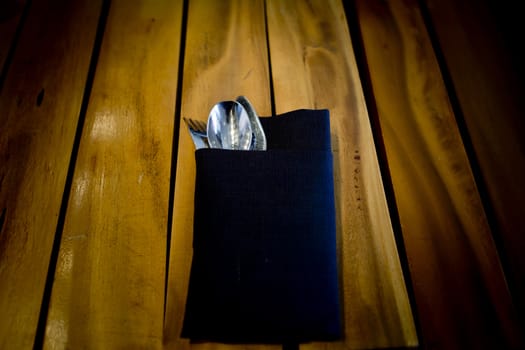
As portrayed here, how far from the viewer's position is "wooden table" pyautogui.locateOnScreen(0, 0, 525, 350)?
48 cm

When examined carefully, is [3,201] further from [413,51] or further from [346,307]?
[413,51]

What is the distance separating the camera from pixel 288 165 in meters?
0.47

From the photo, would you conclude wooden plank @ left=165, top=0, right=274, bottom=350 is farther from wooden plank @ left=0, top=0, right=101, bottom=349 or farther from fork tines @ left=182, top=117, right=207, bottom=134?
wooden plank @ left=0, top=0, right=101, bottom=349

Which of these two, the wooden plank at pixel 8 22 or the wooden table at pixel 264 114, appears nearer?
the wooden table at pixel 264 114

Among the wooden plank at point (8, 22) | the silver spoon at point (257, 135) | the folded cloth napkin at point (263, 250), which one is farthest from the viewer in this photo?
the wooden plank at point (8, 22)

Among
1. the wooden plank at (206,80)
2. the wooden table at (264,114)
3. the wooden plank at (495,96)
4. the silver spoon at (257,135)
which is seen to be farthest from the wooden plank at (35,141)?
the wooden plank at (495,96)

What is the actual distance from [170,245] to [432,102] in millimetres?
651

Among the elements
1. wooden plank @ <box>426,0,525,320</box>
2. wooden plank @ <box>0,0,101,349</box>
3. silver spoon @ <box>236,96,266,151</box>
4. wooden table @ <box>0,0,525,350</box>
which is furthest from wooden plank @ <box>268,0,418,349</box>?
wooden plank @ <box>0,0,101,349</box>

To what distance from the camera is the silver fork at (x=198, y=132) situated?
1.78 ft

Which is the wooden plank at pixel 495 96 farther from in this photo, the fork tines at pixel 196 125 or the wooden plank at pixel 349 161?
the fork tines at pixel 196 125

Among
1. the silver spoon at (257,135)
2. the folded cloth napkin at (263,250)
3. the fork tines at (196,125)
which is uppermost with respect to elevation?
the fork tines at (196,125)

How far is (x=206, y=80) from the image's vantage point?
67cm

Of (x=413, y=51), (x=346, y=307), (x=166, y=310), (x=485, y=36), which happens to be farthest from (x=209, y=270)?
(x=485, y=36)

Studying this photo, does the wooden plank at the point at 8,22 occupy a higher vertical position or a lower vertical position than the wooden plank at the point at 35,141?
higher
